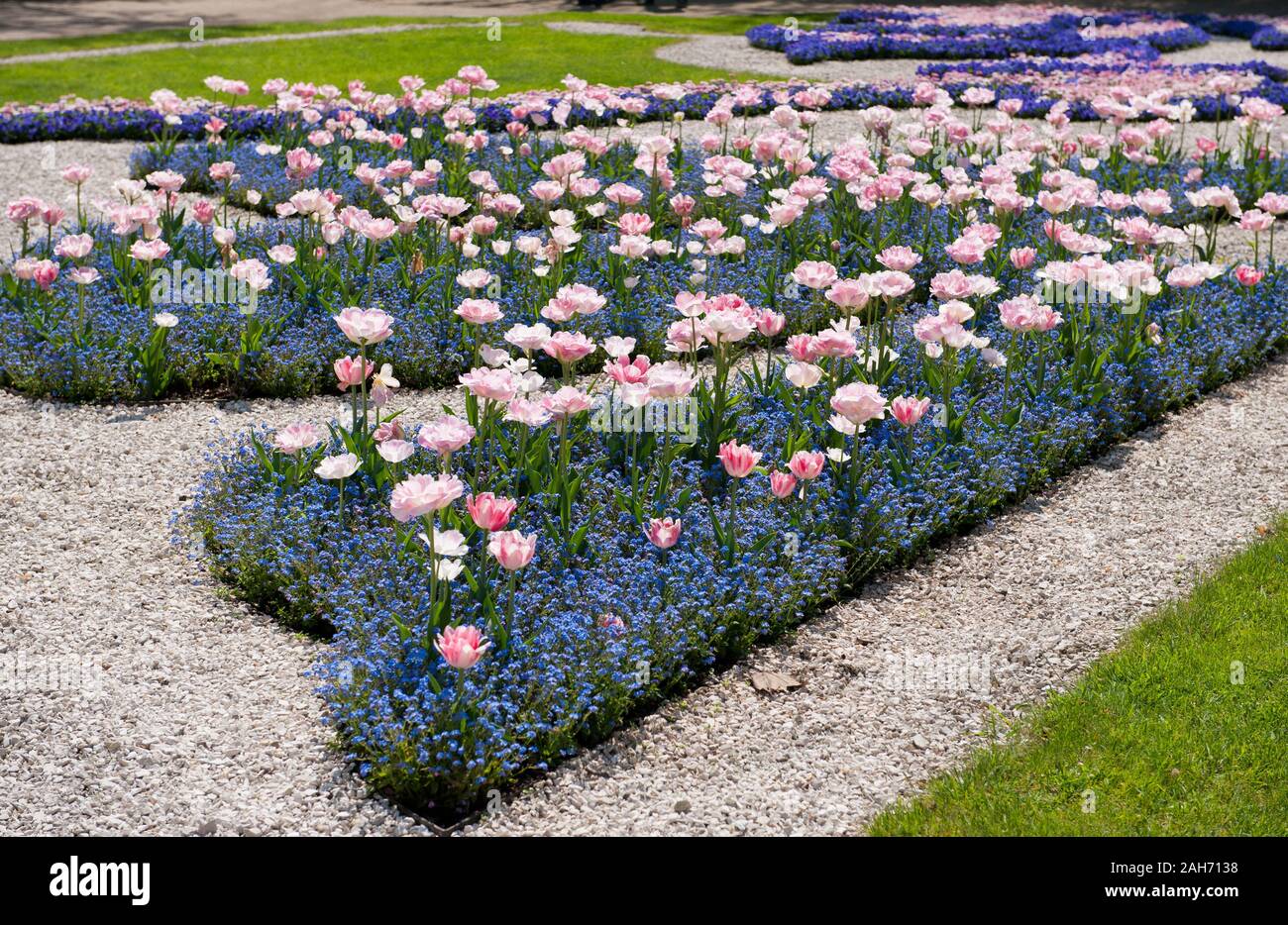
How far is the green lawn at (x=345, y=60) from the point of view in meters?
17.0

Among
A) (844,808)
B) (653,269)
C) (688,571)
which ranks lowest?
(844,808)

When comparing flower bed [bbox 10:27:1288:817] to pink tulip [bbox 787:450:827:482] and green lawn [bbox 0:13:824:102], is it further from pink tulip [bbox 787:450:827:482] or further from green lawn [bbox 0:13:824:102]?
green lawn [bbox 0:13:824:102]

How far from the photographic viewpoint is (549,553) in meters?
5.32

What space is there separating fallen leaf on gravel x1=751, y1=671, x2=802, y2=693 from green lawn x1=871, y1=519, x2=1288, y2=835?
2.51 feet

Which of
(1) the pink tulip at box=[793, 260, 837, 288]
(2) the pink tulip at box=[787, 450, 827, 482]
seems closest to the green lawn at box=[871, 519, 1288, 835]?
(2) the pink tulip at box=[787, 450, 827, 482]

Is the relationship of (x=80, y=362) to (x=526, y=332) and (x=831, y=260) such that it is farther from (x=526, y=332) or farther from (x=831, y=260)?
(x=831, y=260)

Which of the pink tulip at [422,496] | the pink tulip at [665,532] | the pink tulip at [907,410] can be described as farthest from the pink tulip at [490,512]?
the pink tulip at [907,410]

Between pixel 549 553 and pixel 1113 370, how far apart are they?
3649 mm

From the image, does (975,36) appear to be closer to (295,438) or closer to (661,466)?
(661,466)

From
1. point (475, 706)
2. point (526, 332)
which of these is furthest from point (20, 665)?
Result: point (526, 332)

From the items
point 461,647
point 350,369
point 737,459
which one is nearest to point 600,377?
point 350,369

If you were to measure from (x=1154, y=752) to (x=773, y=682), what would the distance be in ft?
4.41

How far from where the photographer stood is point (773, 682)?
16.2 ft

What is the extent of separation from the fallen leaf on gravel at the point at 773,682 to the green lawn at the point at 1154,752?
76cm
